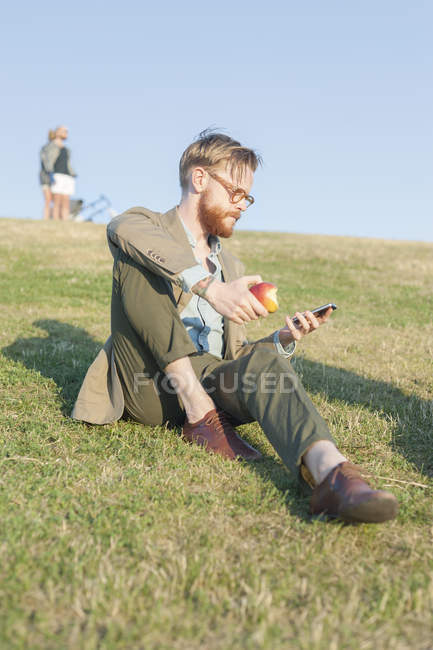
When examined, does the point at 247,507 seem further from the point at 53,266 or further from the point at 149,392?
the point at 53,266

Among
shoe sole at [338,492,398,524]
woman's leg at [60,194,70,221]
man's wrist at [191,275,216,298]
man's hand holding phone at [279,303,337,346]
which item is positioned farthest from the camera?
woman's leg at [60,194,70,221]

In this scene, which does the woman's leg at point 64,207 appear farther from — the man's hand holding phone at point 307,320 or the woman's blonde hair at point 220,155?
the man's hand holding phone at point 307,320

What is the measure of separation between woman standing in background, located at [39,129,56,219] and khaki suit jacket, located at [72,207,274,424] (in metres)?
17.6

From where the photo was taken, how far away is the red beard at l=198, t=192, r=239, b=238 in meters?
4.14

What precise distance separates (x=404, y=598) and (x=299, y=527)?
686mm

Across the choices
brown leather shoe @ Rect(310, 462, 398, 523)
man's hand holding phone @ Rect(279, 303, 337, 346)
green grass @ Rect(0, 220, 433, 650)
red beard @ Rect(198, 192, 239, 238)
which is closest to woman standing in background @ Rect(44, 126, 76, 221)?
green grass @ Rect(0, 220, 433, 650)

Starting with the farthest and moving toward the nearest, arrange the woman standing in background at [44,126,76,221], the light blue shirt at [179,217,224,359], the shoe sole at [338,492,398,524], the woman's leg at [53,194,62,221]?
the woman's leg at [53,194,62,221], the woman standing in background at [44,126,76,221], the light blue shirt at [179,217,224,359], the shoe sole at [338,492,398,524]

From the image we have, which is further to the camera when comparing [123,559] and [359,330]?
[359,330]

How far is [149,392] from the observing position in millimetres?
4070

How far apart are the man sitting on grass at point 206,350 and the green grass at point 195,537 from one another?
0.66 feet

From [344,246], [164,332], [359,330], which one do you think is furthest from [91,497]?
[344,246]

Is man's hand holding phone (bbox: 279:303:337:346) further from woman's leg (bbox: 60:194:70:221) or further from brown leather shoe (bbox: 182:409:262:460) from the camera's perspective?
woman's leg (bbox: 60:194:70:221)

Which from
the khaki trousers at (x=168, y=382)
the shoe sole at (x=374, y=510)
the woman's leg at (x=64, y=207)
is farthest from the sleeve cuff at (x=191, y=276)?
the woman's leg at (x=64, y=207)

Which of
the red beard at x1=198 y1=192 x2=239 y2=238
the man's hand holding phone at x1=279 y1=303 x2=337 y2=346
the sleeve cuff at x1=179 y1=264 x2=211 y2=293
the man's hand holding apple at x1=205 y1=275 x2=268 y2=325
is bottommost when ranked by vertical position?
the man's hand holding phone at x1=279 y1=303 x2=337 y2=346
